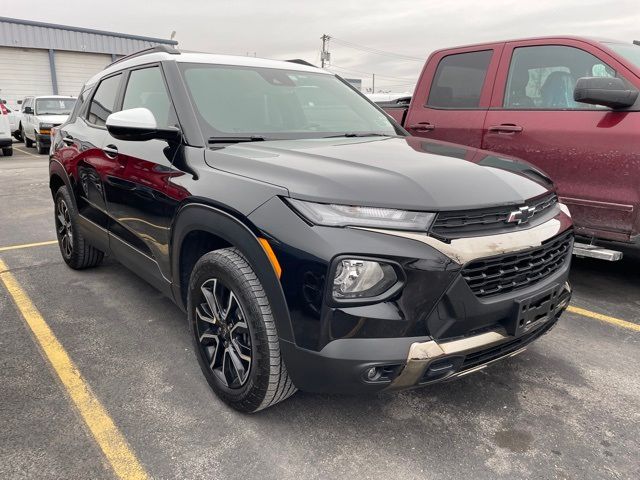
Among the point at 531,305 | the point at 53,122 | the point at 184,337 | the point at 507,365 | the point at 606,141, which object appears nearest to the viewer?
the point at 531,305

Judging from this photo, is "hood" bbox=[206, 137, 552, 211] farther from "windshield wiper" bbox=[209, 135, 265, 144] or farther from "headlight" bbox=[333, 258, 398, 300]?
"headlight" bbox=[333, 258, 398, 300]

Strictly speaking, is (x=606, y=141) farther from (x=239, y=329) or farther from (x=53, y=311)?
(x=53, y=311)

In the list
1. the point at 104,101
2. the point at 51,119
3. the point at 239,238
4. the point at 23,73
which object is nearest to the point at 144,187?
the point at 239,238

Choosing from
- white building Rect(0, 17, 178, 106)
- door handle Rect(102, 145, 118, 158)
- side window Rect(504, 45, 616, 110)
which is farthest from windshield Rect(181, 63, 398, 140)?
white building Rect(0, 17, 178, 106)

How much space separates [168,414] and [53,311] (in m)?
1.75

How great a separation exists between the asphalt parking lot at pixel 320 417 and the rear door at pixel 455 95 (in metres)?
1.93

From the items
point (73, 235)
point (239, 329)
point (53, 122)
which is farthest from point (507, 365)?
point (53, 122)

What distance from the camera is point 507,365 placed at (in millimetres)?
2891

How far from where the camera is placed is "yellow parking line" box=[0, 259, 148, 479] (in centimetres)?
209

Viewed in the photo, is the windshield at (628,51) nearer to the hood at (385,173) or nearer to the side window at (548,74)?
the side window at (548,74)

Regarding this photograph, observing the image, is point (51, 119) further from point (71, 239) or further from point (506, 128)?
point (506, 128)

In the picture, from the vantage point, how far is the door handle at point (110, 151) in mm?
3245

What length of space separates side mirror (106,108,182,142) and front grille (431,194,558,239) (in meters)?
1.51

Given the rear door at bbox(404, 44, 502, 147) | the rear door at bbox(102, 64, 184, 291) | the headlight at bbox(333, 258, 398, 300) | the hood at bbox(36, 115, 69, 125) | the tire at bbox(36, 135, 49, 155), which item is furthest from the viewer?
the tire at bbox(36, 135, 49, 155)
